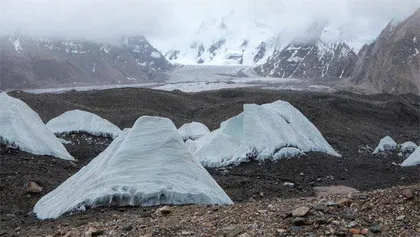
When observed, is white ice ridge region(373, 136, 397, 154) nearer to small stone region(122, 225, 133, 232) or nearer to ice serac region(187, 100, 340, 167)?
ice serac region(187, 100, 340, 167)

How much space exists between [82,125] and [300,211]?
689 inches

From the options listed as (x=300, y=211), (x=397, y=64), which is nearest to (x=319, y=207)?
(x=300, y=211)

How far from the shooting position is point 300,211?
5.08 metres

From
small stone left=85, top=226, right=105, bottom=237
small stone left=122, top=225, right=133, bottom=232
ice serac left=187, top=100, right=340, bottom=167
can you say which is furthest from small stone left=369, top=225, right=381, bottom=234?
ice serac left=187, top=100, right=340, bottom=167

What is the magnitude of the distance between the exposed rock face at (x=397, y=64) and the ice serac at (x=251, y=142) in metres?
77.5

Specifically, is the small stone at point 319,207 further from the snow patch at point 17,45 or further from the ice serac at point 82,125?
the snow patch at point 17,45

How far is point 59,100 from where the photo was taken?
30438 millimetres

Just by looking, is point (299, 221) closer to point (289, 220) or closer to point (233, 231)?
point (289, 220)

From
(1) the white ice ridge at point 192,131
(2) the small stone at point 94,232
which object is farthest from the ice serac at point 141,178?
(1) the white ice ridge at point 192,131

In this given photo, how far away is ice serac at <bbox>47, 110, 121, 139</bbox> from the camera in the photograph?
69.0 ft

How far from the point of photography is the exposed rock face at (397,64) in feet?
302

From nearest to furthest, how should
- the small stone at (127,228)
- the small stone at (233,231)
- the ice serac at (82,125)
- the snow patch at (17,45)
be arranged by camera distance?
Answer: the small stone at (233,231), the small stone at (127,228), the ice serac at (82,125), the snow patch at (17,45)

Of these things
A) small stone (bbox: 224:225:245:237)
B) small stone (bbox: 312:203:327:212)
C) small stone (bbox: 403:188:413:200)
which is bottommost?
small stone (bbox: 224:225:245:237)

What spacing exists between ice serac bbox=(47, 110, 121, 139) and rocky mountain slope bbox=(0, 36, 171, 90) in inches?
4207
